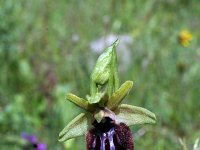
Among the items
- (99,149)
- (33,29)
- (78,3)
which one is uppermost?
(78,3)

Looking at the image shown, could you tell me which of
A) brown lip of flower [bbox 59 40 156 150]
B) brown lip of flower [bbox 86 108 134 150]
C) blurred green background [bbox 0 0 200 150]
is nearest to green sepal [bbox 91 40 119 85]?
brown lip of flower [bbox 59 40 156 150]

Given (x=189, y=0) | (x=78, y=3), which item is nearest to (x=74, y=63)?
(x=78, y=3)

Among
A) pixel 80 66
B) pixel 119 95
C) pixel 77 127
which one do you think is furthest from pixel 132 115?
pixel 80 66

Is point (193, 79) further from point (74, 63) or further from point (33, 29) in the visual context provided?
point (33, 29)

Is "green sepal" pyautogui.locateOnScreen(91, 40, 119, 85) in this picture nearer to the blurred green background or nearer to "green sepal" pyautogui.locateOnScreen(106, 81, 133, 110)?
"green sepal" pyautogui.locateOnScreen(106, 81, 133, 110)

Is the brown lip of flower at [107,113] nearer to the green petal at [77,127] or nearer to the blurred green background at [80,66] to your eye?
the green petal at [77,127]

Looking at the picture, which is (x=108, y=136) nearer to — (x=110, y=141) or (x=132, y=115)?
(x=110, y=141)
